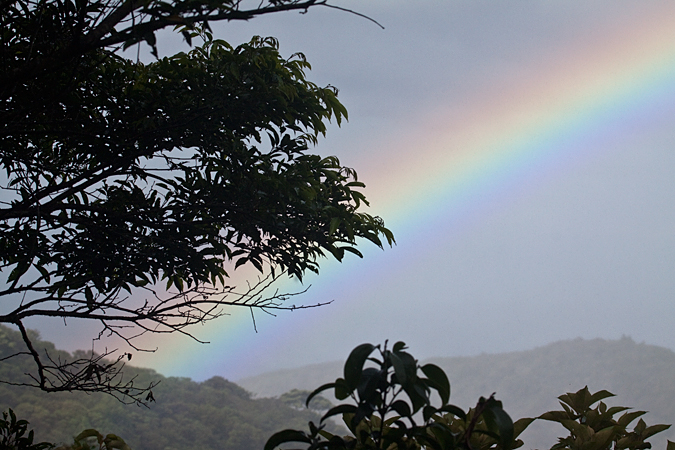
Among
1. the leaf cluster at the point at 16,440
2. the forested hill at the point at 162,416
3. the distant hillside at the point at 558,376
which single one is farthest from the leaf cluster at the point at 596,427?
the distant hillside at the point at 558,376

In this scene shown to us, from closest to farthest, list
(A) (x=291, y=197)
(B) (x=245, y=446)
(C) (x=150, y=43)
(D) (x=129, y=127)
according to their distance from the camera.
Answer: (C) (x=150, y=43) → (A) (x=291, y=197) → (D) (x=129, y=127) → (B) (x=245, y=446)

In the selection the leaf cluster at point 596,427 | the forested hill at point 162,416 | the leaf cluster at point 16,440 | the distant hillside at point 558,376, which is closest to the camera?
the leaf cluster at point 596,427

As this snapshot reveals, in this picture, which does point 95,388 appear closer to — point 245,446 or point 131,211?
point 131,211

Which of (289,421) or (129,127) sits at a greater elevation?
(129,127)

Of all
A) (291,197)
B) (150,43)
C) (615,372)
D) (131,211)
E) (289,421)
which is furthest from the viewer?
(615,372)

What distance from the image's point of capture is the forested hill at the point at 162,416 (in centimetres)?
3089

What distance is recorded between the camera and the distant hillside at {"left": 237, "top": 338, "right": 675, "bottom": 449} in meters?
44.7

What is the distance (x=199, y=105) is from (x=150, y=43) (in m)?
0.97

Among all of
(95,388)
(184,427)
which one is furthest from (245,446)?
(95,388)

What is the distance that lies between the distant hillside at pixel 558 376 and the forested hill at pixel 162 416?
1497cm

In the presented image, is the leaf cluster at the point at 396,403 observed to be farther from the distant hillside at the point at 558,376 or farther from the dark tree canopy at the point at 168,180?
the distant hillside at the point at 558,376

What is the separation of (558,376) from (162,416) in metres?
39.6

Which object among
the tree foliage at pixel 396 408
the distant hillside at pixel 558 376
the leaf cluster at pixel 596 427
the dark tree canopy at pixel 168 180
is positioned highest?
the dark tree canopy at pixel 168 180

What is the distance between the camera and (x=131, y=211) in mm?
2488
